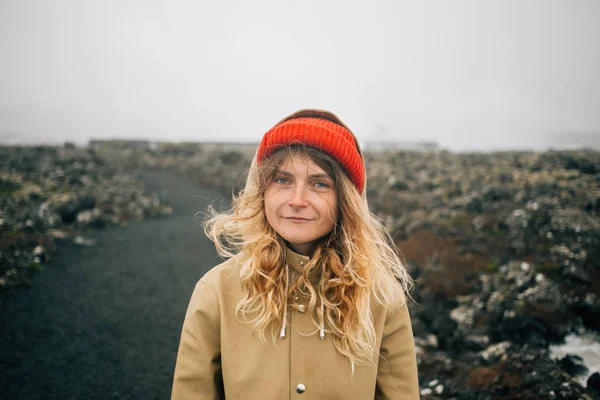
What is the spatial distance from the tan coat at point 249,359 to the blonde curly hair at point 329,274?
68 millimetres

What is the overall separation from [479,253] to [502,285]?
7.09ft

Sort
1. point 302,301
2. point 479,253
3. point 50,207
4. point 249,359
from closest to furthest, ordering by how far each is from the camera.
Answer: point 249,359 < point 302,301 < point 479,253 < point 50,207

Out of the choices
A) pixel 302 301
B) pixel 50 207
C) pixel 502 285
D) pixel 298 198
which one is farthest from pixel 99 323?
pixel 50 207

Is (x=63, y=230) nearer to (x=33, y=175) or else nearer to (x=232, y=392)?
(x=33, y=175)

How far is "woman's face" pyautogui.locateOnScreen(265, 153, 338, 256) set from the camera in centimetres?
189

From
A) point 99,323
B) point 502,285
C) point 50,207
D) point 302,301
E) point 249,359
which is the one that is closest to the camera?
point 249,359

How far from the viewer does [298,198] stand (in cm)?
185

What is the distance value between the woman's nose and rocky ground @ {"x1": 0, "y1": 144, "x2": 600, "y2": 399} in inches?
36.7

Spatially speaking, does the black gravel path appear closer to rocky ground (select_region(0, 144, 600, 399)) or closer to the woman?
rocky ground (select_region(0, 144, 600, 399))

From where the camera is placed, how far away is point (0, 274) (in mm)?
6996

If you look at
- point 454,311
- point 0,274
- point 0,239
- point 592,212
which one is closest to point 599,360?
point 454,311

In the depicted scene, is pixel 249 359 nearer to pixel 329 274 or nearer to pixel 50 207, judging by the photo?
pixel 329 274

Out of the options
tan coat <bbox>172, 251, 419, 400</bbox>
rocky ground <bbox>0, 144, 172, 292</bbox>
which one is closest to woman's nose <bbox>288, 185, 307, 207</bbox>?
tan coat <bbox>172, 251, 419, 400</bbox>

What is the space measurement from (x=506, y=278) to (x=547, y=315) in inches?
66.6
